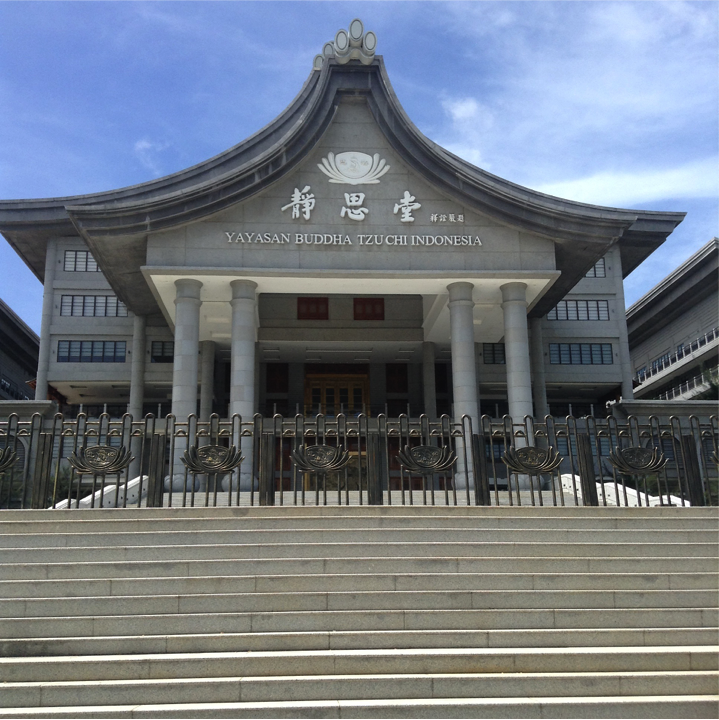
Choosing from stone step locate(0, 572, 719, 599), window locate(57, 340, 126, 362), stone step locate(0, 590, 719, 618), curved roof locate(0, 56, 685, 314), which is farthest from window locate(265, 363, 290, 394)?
stone step locate(0, 590, 719, 618)

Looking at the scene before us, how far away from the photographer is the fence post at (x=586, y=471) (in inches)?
513

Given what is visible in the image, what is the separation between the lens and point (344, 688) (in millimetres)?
7531

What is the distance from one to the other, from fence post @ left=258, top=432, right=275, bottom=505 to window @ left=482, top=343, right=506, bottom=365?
23874 millimetres

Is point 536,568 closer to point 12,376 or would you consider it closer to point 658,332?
point 658,332

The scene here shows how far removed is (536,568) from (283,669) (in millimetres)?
3623

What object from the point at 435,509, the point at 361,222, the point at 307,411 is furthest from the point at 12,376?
the point at 435,509

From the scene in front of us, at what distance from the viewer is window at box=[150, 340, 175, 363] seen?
3541cm

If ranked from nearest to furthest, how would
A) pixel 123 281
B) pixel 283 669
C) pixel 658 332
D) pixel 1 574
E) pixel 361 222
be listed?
pixel 283 669, pixel 1 574, pixel 361 222, pixel 123 281, pixel 658 332

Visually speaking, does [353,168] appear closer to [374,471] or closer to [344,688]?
[374,471]

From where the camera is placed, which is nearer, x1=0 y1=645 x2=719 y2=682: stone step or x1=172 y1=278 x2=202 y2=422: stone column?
x1=0 y1=645 x2=719 y2=682: stone step

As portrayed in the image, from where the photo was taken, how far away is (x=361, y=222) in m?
24.0

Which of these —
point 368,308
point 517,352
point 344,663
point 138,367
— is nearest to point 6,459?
point 344,663

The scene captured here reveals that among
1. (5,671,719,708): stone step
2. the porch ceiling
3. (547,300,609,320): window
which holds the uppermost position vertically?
(547,300,609,320): window

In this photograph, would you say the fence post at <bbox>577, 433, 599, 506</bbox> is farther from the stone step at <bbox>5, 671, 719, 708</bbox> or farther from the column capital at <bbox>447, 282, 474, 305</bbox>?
the column capital at <bbox>447, 282, 474, 305</bbox>
